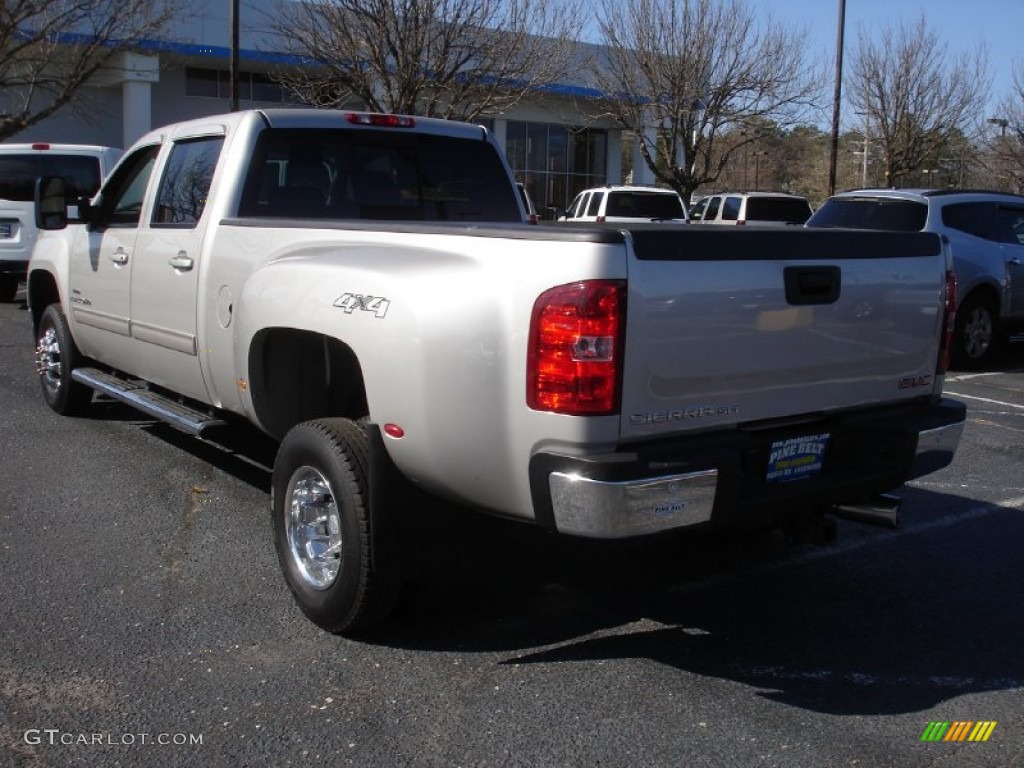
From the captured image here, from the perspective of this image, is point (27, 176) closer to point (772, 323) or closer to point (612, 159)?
point (772, 323)

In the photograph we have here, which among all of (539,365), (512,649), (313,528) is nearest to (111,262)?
(313,528)

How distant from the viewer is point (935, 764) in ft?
10.7

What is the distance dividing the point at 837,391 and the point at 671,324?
95 centimetres

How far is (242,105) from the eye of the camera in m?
30.6

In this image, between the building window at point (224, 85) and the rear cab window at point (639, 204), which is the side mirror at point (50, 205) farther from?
the building window at point (224, 85)

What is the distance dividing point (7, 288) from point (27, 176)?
206 centimetres

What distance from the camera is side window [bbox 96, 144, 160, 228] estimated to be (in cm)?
623

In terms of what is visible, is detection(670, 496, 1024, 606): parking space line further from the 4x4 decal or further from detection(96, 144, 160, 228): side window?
detection(96, 144, 160, 228): side window

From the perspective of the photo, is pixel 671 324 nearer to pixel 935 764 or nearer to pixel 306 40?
pixel 935 764

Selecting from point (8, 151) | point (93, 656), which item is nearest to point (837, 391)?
point (93, 656)

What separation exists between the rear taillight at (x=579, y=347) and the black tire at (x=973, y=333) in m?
8.97

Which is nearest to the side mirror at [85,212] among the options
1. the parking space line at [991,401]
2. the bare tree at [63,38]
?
the parking space line at [991,401]

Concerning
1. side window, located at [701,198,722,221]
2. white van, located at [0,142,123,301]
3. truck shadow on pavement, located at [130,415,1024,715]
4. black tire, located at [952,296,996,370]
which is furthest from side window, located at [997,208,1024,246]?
white van, located at [0,142,123,301]

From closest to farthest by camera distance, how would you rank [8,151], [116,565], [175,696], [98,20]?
[175,696], [116,565], [8,151], [98,20]
